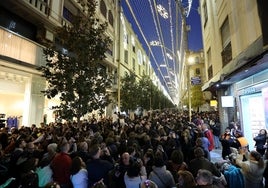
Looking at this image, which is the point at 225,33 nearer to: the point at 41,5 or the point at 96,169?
the point at 41,5

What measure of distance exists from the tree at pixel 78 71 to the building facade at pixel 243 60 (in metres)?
5.62

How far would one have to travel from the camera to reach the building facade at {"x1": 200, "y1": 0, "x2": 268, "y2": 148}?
723 cm

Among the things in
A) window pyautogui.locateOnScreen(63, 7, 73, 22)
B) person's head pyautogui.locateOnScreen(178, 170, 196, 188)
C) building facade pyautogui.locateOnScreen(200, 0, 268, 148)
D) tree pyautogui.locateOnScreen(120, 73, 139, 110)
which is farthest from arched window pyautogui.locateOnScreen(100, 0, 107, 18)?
person's head pyautogui.locateOnScreen(178, 170, 196, 188)

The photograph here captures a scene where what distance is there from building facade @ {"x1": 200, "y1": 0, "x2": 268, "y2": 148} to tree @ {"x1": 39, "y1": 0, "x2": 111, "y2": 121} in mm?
5617

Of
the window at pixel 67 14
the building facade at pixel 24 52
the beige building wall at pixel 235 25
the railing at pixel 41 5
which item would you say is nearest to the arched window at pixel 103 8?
the window at pixel 67 14

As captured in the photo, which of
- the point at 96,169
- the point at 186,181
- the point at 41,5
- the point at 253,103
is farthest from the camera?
the point at 41,5

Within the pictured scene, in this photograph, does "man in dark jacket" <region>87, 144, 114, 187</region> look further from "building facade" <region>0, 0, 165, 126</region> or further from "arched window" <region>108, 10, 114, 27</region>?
"arched window" <region>108, 10, 114, 27</region>

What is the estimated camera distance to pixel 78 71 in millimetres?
8953

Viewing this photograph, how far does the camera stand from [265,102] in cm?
824

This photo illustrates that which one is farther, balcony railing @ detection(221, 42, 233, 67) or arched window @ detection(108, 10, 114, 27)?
arched window @ detection(108, 10, 114, 27)

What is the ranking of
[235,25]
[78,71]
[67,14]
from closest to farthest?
[78,71]
[235,25]
[67,14]

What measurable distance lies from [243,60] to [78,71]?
621cm

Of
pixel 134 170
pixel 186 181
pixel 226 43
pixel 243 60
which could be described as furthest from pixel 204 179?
pixel 226 43

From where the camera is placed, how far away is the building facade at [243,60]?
7.23 metres
